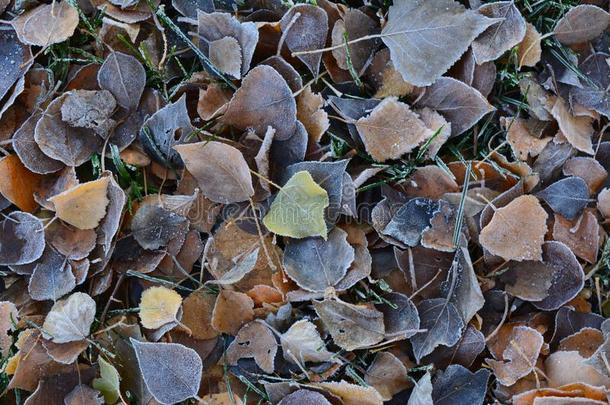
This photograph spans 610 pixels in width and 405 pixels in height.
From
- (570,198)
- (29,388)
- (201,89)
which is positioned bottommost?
(29,388)

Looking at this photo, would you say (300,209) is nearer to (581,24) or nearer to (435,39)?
(435,39)

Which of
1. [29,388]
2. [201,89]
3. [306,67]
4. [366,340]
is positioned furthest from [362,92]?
[29,388]

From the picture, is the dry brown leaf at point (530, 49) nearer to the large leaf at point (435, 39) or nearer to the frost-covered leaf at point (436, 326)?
the large leaf at point (435, 39)

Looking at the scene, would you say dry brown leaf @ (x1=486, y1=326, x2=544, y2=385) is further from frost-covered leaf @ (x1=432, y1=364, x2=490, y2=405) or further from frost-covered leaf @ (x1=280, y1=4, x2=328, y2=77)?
frost-covered leaf @ (x1=280, y1=4, x2=328, y2=77)

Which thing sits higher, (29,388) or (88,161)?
(88,161)

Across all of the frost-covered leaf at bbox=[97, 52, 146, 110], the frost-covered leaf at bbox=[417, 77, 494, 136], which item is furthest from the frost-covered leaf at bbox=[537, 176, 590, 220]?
the frost-covered leaf at bbox=[97, 52, 146, 110]

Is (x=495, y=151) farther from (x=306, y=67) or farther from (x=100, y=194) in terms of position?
(x=100, y=194)
